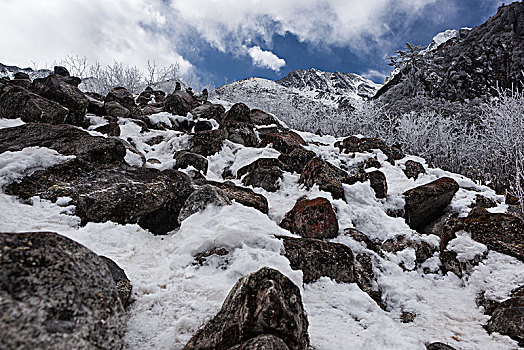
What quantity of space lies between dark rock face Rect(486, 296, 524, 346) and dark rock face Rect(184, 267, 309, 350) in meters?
2.24

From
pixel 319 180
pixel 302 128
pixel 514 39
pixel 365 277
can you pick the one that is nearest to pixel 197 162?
pixel 319 180

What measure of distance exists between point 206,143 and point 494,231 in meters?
6.81

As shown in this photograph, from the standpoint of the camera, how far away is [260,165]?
735 cm

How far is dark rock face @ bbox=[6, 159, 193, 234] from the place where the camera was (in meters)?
3.95

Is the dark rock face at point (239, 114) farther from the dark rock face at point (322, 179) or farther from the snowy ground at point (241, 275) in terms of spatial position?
the snowy ground at point (241, 275)

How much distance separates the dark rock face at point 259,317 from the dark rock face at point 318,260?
1407mm

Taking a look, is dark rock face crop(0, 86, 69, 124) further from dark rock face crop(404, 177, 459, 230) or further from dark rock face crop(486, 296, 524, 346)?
dark rock face crop(486, 296, 524, 346)

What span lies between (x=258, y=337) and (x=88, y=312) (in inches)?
39.1

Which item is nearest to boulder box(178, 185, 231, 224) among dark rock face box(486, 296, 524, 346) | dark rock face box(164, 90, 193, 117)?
dark rock face box(486, 296, 524, 346)

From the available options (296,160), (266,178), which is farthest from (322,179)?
(296,160)

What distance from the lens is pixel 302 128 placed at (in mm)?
18906

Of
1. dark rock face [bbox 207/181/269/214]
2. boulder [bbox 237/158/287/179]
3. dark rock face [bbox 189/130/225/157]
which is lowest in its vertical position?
dark rock face [bbox 207/181/269/214]

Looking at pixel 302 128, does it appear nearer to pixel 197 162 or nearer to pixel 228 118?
pixel 228 118

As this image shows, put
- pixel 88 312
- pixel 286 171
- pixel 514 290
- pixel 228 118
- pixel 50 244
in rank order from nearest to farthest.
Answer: pixel 88 312, pixel 50 244, pixel 514 290, pixel 286 171, pixel 228 118
